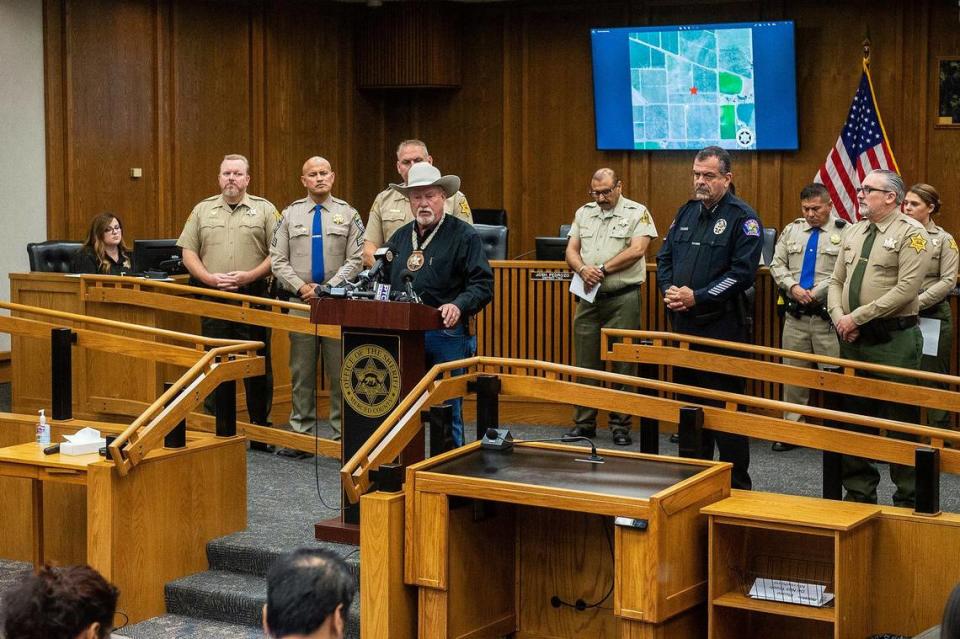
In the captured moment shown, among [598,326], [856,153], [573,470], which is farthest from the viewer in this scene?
[856,153]

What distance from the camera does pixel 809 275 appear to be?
7.32m

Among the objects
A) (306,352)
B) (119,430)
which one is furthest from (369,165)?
(119,430)

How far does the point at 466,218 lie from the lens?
22.9ft

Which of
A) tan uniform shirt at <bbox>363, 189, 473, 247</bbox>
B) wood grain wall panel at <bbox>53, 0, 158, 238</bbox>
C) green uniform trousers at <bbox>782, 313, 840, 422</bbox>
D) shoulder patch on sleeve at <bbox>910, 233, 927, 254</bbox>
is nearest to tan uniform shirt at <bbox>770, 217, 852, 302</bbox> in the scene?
green uniform trousers at <bbox>782, 313, 840, 422</bbox>

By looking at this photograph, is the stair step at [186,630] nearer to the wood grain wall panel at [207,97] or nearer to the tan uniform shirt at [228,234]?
the tan uniform shirt at [228,234]

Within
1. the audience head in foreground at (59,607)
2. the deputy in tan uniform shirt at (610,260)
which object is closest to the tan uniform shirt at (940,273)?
the deputy in tan uniform shirt at (610,260)

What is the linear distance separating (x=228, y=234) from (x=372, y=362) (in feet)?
7.22

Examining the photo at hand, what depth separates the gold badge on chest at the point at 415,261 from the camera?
5621mm

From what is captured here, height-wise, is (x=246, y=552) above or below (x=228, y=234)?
below

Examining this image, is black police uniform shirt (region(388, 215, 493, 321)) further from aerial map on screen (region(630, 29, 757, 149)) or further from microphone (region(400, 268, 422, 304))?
aerial map on screen (region(630, 29, 757, 149))

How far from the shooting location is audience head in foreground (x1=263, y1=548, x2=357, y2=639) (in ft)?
8.82

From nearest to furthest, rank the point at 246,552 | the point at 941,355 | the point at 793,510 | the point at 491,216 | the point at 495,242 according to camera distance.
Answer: the point at 793,510, the point at 246,552, the point at 941,355, the point at 495,242, the point at 491,216

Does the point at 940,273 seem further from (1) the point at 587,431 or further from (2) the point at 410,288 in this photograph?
(2) the point at 410,288

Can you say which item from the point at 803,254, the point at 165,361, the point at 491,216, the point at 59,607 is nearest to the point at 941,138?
the point at 803,254
